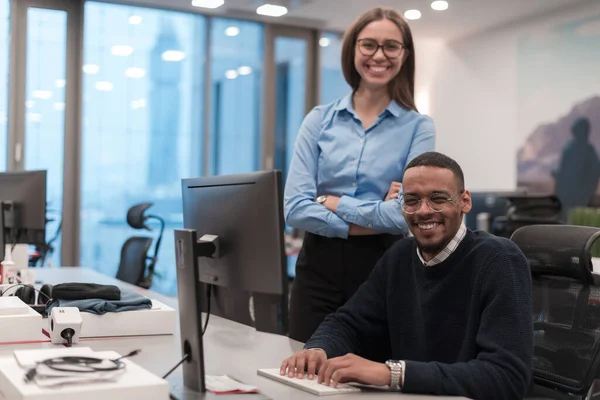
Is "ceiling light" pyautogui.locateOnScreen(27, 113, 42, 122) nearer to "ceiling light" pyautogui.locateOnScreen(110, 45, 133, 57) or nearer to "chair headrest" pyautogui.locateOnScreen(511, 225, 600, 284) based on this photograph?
"ceiling light" pyautogui.locateOnScreen(110, 45, 133, 57)

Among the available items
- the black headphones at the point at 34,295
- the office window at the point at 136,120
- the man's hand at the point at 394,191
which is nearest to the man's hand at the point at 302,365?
the man's hand at the point at 394,191

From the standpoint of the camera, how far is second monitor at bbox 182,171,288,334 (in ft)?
5.09

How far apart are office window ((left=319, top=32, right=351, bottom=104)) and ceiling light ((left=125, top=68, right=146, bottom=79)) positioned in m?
1.94

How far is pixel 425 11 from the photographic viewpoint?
710 centimetres

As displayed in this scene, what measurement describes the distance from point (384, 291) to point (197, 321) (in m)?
0.67

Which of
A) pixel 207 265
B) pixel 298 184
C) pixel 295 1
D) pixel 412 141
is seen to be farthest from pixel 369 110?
pixel 295 1

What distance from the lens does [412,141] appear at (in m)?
2.48

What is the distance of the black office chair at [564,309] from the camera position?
83.2 inches

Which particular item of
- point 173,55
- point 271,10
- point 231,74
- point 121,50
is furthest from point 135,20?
point 271,10

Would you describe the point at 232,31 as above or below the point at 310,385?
above

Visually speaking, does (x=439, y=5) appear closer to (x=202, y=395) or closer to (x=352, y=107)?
(x=352, y=107)

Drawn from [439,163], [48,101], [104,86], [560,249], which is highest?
[104,86]

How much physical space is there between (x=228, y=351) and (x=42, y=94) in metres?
5.61

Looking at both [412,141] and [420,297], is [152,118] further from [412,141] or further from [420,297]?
[420,297]
